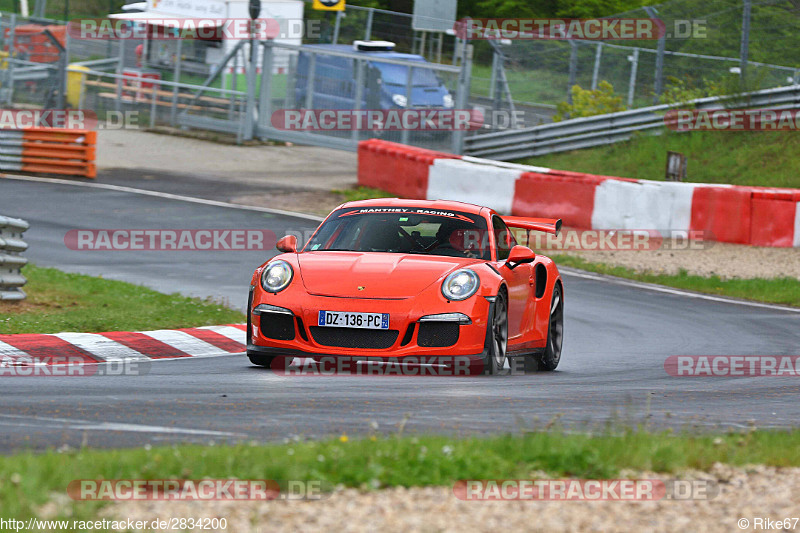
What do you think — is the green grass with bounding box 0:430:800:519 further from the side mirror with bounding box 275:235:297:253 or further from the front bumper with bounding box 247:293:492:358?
the side mirror with bounding box 275:235:297:253

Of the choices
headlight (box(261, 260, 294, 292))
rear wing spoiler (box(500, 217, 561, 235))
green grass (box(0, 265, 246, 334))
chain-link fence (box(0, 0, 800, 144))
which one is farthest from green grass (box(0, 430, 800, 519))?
chain-link fence (box(0, 0, 800, 144))

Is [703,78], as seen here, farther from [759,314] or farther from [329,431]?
[329,431]

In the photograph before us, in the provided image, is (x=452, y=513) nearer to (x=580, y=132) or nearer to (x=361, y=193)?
(x=361, y=193)

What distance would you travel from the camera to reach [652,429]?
6.38 m

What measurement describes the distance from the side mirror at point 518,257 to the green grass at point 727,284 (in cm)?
715

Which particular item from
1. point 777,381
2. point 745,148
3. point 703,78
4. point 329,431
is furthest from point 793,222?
point 329,431

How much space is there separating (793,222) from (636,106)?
818 centimetres

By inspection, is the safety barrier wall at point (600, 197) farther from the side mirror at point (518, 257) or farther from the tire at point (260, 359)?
the tire at point (260, 359)

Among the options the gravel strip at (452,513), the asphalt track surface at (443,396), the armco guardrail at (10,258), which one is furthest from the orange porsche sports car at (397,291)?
the gravel strip at (452,513)

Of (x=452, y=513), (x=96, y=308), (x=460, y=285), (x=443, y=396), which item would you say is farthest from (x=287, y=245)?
(x=452, y=513)

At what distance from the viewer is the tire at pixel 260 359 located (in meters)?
8.55

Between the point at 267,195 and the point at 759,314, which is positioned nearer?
the point at 759,314

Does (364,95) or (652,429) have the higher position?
(364,95)

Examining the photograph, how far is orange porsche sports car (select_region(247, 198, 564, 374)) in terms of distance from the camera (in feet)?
26.6
